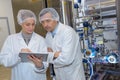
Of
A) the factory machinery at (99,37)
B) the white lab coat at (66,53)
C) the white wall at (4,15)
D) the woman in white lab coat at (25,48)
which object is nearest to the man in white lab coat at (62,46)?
the white lab coat at (66,53)

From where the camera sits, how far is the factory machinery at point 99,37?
5.83 feet

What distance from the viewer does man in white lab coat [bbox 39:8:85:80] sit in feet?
4.19

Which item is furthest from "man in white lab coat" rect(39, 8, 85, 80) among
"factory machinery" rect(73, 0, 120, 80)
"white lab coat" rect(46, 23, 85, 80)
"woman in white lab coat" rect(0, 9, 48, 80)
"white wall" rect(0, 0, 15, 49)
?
"white wall" rect(0, 0, 15, 49)

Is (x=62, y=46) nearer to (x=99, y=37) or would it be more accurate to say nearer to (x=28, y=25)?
(x=28, y=25)

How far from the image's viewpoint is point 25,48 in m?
1.31

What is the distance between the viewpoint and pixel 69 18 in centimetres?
205

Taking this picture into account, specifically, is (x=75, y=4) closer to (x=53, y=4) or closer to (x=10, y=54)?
(x=53, y=4)

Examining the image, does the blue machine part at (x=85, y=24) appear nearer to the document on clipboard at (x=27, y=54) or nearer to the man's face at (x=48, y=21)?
the man's face at (x=48, y=21)

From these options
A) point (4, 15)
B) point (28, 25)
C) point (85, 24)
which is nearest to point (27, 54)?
point (28, 25)

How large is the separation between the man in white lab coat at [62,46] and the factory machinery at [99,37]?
1.56 ft

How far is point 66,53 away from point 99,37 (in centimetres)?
74

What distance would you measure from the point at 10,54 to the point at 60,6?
1.05 meters

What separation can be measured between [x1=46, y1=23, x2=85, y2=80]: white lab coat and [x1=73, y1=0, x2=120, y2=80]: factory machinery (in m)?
0.48

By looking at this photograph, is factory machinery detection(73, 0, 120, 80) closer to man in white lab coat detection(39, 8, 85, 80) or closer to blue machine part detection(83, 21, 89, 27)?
blue machine part detection(83, 21, 89, 27)
